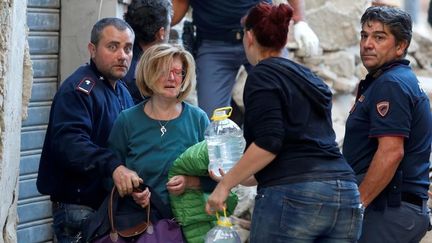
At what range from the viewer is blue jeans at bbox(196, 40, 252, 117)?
6621 millimetres

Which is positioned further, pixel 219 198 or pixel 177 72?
pixel 177 72

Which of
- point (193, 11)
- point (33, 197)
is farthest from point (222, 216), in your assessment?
point (193, 11)

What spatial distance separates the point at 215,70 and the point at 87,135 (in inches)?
78.5

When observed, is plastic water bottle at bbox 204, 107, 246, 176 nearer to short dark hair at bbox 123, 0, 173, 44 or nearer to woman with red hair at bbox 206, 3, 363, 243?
woman with red hair at bbox 206, 3, 363, 243

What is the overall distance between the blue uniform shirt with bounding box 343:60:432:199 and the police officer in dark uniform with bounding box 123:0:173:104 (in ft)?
4.05

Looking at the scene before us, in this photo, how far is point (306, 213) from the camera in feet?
14.0

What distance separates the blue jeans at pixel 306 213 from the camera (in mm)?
4262

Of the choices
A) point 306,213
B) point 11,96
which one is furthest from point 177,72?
point 306,213

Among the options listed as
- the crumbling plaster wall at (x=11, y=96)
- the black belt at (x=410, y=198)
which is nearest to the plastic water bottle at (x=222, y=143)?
the black belt at (x=410, y=198)

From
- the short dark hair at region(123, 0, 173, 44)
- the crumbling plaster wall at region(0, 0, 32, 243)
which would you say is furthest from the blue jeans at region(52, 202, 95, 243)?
the short dark hair at region(123, 0, 173, 44)

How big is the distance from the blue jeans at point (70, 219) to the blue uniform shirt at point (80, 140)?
31 mm

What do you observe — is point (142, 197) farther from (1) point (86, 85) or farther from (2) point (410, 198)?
(2) point (410, 198)

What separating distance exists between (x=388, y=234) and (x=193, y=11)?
2.49 metres

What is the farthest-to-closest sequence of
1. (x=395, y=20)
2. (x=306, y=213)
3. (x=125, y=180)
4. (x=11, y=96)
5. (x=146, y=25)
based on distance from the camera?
(x=146, y=25) < (x=395, y=20) < (x=11, y=96) < (x=125, y=180) < (x=306, y=213)
